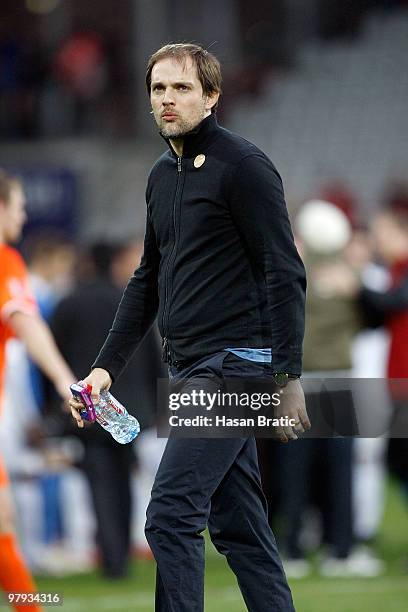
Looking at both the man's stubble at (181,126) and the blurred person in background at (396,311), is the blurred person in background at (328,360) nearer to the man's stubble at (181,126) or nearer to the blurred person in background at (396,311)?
the blurred person in background at (396,311)

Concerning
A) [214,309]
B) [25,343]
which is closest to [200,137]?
Result: [214,309]

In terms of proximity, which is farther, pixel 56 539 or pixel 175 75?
pixel 56 539

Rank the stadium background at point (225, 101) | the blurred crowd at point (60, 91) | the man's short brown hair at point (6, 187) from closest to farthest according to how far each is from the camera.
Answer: the man's short brown hair at point (6, 187)
the stadium background at point (225, 101)
the blurred crowd at point (60, 91)

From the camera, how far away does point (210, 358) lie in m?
4.58

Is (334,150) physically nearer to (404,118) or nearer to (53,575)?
(404,118)

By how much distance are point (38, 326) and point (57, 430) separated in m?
3.77

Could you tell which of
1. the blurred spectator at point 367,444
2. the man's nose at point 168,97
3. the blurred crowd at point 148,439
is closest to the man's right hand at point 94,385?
the man's nose at point 168,97

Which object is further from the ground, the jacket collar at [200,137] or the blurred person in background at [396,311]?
the jacket collar at [200,137]

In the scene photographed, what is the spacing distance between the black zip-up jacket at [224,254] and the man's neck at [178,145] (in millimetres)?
15

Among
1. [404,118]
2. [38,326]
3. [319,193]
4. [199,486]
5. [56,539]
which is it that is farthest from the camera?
[404,118]

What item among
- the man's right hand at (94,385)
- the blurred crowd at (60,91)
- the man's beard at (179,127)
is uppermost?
the blurred crowd at (60,91)

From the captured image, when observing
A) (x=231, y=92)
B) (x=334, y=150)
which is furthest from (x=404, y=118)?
(x=231, y=92)

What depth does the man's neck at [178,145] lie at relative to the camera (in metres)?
4.66

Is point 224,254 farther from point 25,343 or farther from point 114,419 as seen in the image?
point 25,343
